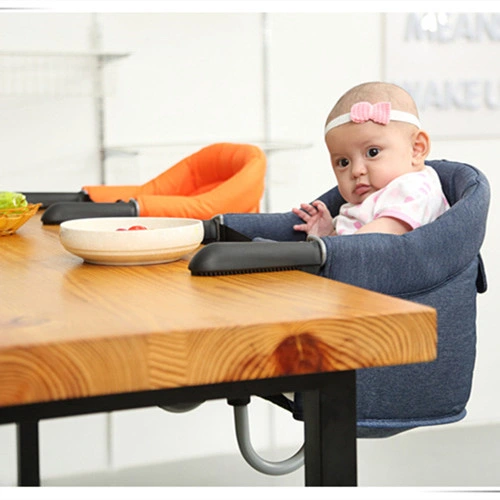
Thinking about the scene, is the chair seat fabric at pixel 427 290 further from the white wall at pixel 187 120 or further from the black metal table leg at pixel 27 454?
the white wall at pixel 187 120

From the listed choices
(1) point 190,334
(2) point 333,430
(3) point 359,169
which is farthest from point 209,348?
(3) point 359,169

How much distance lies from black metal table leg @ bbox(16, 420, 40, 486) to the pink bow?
0.90m

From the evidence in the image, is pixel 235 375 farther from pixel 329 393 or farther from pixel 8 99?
pixel 8 99

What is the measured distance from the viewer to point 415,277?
1.23 m

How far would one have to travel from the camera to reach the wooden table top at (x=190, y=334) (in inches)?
27.7

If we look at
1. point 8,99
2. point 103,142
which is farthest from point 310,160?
point 8,99

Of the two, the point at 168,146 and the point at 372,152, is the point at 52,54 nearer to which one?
the point at 168,146

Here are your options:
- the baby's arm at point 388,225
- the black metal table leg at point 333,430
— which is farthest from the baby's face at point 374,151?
the black metal table leg at point 333,430

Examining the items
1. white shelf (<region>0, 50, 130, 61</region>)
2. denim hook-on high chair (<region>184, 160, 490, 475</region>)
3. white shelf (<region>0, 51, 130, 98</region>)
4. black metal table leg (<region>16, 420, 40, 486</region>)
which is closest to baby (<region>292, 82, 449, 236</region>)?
denim hook-on high chair (<region>184, 160, 490, 475</region>)

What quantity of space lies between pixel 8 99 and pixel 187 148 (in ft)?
2.28

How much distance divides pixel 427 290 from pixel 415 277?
0.20 feet

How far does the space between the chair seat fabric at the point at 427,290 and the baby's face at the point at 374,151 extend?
0.23 metres

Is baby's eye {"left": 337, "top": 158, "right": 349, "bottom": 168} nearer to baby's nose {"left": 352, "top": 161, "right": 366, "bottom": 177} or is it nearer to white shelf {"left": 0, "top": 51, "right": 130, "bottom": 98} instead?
baby's nose {"left": 352, "top": 161, "right": 366, "bottom": 177}

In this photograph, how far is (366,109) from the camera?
5.38 ft
